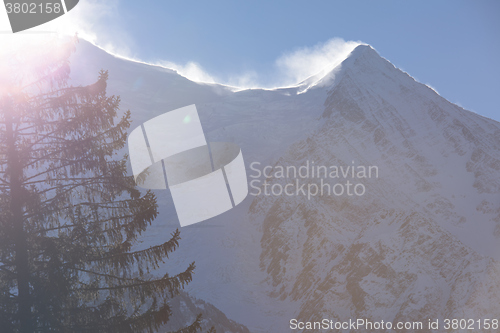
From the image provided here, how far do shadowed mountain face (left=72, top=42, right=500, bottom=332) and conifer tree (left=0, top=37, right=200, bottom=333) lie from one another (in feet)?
162

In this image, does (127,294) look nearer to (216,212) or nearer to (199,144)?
(216,212)

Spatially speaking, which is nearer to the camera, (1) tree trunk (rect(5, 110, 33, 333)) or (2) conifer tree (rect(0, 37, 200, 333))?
(1) tree trunk (rect(5, 110, 33, 333))

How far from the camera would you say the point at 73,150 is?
8508mm

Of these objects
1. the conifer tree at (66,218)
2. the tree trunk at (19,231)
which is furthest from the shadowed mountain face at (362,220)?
the tree trunk at (19,231)

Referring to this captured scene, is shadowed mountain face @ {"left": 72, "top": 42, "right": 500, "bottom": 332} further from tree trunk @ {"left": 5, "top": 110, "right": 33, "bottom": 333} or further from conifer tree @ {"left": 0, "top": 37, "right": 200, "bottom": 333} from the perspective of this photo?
tree trunk @ {"left": 5, "top": 110, "right": 33, "bottom": 333}

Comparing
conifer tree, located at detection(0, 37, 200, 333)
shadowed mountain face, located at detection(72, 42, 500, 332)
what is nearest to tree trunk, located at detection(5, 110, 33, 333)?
conifer tree, located at detection(0, 37, 200, 333)

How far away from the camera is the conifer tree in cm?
775

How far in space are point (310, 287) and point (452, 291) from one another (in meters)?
17.8

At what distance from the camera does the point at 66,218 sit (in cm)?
819

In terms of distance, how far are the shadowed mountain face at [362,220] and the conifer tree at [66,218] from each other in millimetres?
49291

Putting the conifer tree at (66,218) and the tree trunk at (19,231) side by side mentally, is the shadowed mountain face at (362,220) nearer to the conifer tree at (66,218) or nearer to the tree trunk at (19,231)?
the conifer tree at (66,218)

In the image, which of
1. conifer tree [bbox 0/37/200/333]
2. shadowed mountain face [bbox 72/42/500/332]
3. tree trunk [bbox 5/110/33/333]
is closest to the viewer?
tree trunk [bbox 5/110/33/333]

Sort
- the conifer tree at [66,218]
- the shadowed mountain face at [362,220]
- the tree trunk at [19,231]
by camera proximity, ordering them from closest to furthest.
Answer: the tree trunk at [19,231] → the conifer tree at [66,218] → the shadowed mountain face at [362,220]

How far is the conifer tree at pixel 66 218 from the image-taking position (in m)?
7.75
